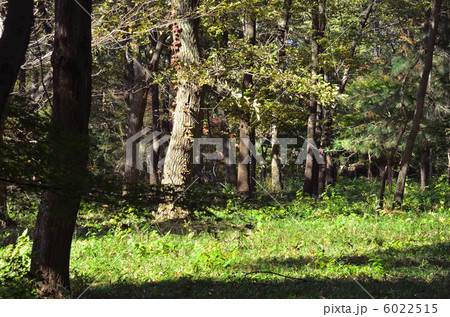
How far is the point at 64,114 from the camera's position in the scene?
6066mm

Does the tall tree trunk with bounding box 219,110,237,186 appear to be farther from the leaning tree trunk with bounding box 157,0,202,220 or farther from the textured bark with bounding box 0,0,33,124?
the textured bark with bounding box 0,0,33,124

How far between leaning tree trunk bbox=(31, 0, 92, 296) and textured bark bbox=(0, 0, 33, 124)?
1.10 meters

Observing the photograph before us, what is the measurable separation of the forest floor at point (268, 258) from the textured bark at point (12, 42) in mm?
1937

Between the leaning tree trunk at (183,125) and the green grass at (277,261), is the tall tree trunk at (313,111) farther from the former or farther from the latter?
the green grass at (277,261)

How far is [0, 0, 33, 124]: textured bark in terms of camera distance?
13.3ft

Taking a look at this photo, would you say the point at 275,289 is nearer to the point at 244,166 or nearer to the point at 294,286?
the point at 294,286

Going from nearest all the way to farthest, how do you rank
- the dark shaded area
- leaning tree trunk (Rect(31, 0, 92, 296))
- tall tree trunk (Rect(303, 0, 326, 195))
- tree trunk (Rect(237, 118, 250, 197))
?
leaning tree trunk (Rect(31, 0, 92, 296)) < the dark shaded area < tree trunk (Rect(237, 118, 250, 197)) < tall tree trunk (Rect(303, 0, 326, 195))

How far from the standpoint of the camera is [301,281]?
24.0ft

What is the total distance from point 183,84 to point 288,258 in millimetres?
6193

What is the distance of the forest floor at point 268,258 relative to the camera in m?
6.71

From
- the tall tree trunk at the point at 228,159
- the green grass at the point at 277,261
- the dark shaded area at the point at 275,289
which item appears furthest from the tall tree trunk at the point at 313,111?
the dark shaded area at the point at 275,289

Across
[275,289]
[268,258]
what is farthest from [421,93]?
[275,289]

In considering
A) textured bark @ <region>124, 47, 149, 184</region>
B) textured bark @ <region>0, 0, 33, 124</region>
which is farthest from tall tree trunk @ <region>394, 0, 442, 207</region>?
textured bark @ <region>0, 0, 33, 124</region>
